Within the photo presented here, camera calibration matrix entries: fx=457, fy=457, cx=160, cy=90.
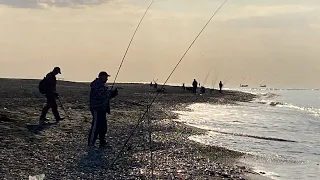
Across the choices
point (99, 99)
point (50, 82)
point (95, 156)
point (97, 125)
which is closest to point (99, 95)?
point (99, 99)

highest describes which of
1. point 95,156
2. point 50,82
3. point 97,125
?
point 50,82

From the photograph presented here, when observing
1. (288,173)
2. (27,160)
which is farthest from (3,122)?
(288,173)

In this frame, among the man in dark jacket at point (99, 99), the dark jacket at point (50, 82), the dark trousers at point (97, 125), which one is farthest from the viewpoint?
the dark jacket at point (50, 82)

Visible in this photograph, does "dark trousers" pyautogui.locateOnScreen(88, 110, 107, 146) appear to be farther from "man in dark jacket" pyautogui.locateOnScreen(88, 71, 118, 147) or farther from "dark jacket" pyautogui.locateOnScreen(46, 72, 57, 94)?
"dark jacket" pyautogui.locateOnScreen(46, 72, 57, 94)

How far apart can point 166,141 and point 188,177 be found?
219 inches

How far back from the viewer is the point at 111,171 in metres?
8.88

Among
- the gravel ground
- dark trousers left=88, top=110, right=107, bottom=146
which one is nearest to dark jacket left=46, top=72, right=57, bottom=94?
the gravel ground

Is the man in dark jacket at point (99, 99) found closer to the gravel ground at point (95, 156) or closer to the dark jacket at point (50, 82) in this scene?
the gravel ground at point (95, 156)

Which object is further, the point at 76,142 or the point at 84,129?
the point at 84,129

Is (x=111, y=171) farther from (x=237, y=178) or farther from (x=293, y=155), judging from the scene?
(x=293, y=155)

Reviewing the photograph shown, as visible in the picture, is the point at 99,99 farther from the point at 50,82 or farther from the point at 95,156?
the point at 50,82

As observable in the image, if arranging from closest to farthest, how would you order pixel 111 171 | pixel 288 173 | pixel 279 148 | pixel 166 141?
pixel 111 171 → pixel 288 173 → pixel 166 141 → pixel 279 148

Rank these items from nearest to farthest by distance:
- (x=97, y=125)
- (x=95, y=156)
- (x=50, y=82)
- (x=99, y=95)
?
(x=95, y=156), (x=99, y=95), (x=97, y=125), (x=50, y=82)

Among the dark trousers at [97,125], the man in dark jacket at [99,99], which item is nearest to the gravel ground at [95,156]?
the dark trousers at [97,125]
